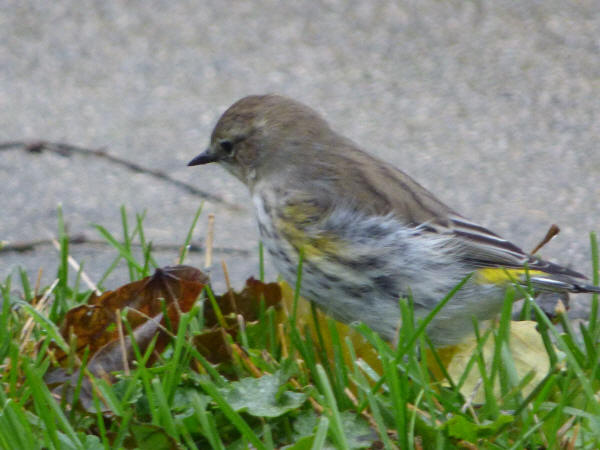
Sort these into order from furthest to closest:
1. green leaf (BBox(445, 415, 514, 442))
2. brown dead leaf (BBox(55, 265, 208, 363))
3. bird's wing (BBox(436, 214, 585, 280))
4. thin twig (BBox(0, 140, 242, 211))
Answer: thin twig (BBox(0, 140, 242, 211))
bird's wing (BBox(436, 214, 585, 280))
brown dead leaf (BBox(55, 265, 208, 363))
green leaf (BBox(445, 415, 514, 442))

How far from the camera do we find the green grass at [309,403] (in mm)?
2562

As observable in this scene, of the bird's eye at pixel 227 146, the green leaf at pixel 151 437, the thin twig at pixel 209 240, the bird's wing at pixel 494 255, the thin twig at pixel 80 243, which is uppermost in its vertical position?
the bird's eye at pixel 227 146

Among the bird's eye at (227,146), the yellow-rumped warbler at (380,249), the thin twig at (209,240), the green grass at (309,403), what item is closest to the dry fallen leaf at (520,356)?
the green grass at (309,403)

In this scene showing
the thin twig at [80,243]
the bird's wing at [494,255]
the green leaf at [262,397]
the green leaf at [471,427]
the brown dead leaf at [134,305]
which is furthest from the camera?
the thin twig at [80,243]

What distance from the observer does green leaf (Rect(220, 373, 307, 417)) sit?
271 cm

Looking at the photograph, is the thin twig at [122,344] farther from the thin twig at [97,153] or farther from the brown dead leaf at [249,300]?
the thin twig at [97,153]

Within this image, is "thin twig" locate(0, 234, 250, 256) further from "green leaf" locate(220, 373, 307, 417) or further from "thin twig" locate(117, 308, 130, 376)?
"green leaf" locate(220, 373, 307, 417)

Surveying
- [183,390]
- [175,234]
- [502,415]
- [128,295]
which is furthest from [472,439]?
[175,234]

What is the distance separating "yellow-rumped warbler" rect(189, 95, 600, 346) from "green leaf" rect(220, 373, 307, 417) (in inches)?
22.7

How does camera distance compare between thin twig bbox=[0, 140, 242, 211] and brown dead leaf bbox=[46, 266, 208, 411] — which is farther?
thin twig bbox=[0, 140, 242, 211]

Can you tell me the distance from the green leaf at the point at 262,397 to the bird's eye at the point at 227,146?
4.56ft

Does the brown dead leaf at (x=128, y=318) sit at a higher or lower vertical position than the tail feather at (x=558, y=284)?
lower

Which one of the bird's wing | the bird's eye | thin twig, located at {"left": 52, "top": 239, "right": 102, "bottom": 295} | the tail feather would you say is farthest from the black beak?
the tail feather

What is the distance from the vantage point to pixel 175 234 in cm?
461
